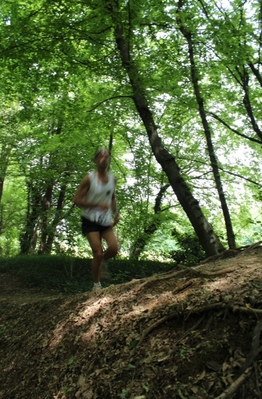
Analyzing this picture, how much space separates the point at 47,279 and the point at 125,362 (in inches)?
252

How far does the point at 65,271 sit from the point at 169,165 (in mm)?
4325

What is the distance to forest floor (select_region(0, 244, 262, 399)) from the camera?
2145 mm

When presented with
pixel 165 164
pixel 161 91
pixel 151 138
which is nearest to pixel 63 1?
pixel 161 91

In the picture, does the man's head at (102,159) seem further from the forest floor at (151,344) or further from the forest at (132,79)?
the forest at (132,79)

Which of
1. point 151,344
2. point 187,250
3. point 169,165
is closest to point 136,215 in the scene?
point 187,250

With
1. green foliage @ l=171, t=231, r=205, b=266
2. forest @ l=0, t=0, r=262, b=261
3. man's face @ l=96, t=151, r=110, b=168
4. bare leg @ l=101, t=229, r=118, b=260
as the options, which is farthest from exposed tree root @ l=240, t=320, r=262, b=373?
green foliage @ l=171, t=231, r=205, b=266

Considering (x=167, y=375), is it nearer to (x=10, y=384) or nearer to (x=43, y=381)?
(x=43, y=381)

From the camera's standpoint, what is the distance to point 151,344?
8.69ft

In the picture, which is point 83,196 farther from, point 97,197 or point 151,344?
point 151,344

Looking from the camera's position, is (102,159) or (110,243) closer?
(102,159)

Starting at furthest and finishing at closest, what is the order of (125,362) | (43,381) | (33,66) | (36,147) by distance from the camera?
(36,147) → (33,66) → (43,381) → (125,362)

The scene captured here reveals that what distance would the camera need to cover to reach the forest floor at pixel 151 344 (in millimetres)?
2145

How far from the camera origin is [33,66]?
8.70m

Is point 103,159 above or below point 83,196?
above
